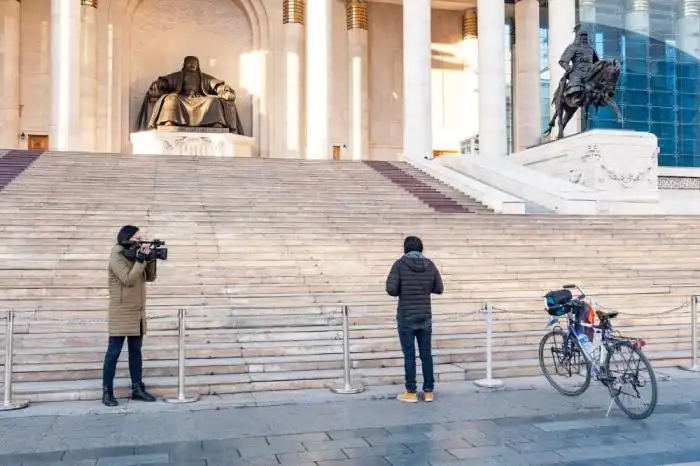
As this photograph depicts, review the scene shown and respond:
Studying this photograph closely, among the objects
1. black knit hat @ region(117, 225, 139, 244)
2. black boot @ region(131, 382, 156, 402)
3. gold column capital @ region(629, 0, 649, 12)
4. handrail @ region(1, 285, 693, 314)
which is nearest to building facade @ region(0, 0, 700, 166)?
gold column capital @ region(629, 0, 649, 12)

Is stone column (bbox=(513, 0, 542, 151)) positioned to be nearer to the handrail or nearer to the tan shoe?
the handrail

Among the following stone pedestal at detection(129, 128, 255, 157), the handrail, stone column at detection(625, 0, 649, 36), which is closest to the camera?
the handrail

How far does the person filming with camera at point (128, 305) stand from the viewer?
6.43 meters

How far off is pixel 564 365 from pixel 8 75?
26.0 meters

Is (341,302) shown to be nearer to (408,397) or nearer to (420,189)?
(408,397)

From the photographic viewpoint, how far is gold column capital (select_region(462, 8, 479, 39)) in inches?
1292

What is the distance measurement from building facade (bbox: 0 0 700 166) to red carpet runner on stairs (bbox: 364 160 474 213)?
11.4 feet

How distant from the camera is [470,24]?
32844 mm

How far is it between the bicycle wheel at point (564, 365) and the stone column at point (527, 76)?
22.1 meters

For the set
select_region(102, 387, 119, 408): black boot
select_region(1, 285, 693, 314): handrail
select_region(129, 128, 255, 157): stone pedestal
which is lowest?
select_region(102, 387, 119, 408): black boot

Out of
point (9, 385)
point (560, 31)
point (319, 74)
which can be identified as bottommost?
point (9, 385)

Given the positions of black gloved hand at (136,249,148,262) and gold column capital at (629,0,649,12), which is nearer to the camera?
black gloved hand at (136,249,148,262)

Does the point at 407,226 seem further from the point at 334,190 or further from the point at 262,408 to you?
the point at 262,408

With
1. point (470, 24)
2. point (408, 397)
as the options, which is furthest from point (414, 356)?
point (470, 24)
